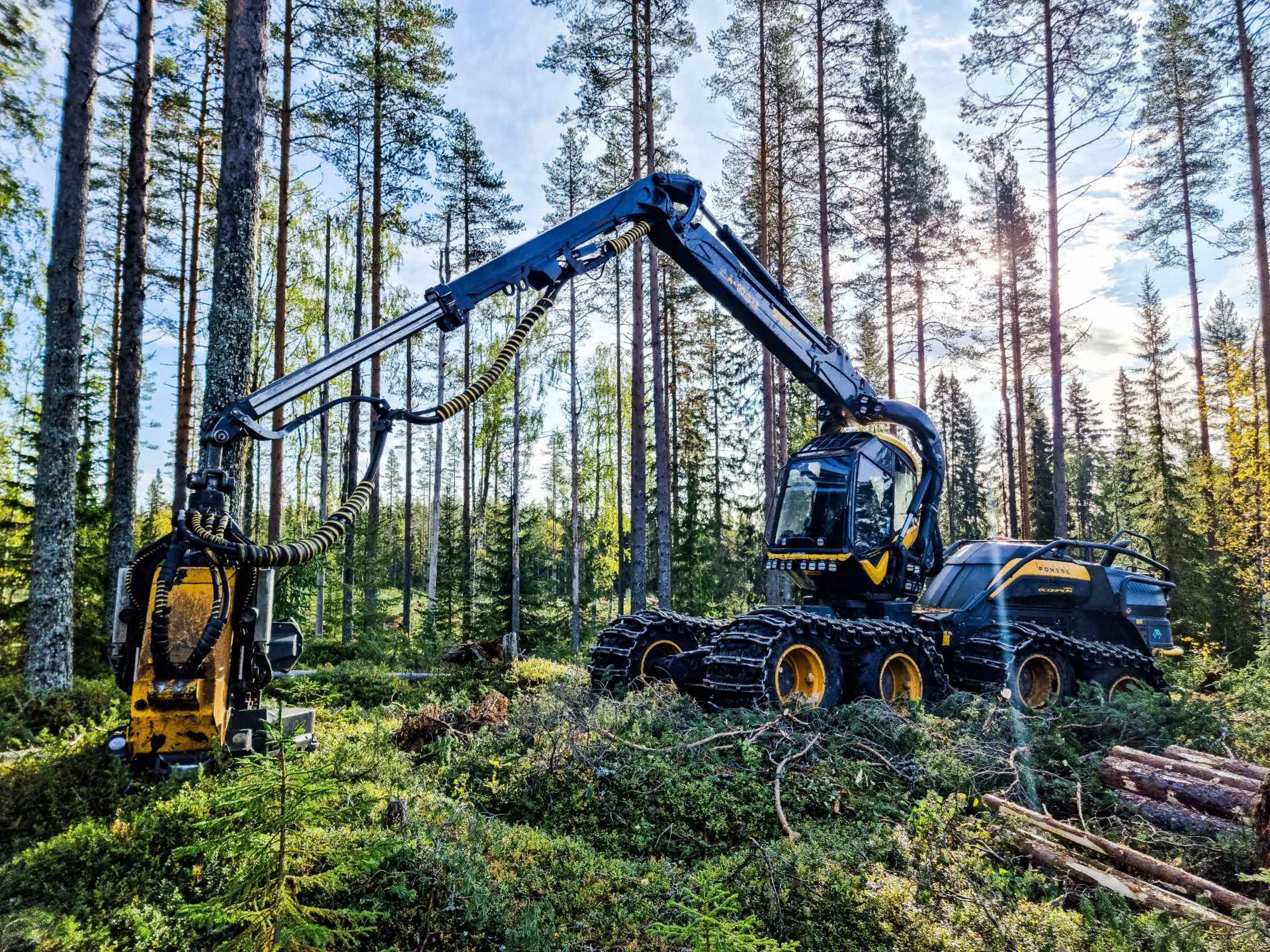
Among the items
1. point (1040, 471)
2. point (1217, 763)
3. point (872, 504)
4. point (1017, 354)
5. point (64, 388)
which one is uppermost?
point (1017, 354)

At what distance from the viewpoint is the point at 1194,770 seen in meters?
4.97

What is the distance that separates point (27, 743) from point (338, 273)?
17966mm

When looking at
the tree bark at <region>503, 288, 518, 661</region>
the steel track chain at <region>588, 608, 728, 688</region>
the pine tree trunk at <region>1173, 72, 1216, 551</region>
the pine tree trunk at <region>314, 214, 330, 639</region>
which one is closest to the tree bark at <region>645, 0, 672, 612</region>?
the tree bark at <region>503, 288, 518, 661</region>

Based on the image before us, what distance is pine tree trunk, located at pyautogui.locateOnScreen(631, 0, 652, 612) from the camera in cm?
1279

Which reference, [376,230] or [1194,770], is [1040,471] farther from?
[1194,770]

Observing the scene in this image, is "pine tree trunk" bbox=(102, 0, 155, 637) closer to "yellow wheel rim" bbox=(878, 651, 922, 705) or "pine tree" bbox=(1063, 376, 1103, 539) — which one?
"yellow wheel rim" bbox=(878, 651, 922, 705)

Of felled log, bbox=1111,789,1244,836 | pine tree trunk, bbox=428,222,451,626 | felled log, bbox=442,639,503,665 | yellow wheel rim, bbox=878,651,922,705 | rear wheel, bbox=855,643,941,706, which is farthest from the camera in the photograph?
pine tree trunk, bbox=428,222,451,626

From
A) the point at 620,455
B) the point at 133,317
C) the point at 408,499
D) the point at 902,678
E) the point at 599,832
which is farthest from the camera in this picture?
the point at 620,455

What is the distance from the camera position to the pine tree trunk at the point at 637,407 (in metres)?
12.8

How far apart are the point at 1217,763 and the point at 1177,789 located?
30.0 inches

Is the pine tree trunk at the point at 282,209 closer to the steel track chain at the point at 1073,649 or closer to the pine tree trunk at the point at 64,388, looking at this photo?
the pine tree trunk at the point at 64,388

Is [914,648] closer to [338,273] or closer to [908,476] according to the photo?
[908,476]

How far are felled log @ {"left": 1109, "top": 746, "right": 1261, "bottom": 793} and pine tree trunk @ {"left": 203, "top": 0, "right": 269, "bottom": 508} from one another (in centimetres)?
779

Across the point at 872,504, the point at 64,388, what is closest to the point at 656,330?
the point at 872,504
